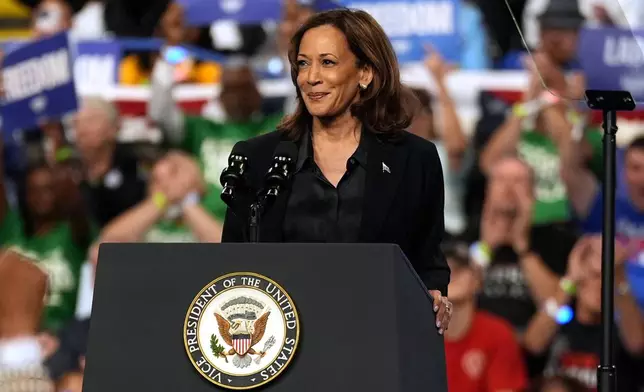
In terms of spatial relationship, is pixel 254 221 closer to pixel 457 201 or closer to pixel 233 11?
pixel 457 201

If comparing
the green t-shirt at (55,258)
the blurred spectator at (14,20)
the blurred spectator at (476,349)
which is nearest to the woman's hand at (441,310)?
the blurred spectator at (476,349)

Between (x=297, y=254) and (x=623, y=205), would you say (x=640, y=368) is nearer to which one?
(x=623, y=205)

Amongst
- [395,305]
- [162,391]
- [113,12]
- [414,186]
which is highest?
[113,12]

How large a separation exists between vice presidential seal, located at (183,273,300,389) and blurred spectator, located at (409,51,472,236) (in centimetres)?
331

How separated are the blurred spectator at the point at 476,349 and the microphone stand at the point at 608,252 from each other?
2.17 meters

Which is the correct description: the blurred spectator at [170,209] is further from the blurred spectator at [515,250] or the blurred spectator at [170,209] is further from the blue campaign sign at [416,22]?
the blurred spectator at [515,250]

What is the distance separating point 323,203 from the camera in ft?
8.39

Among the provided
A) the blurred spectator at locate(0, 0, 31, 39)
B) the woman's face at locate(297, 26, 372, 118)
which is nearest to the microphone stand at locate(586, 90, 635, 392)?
the woman's face at locate(297, 26, 372, 118)

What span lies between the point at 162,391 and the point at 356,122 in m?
0.79

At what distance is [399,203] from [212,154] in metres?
3.21

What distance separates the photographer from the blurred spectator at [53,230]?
5.63m

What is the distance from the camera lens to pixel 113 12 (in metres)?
6.39

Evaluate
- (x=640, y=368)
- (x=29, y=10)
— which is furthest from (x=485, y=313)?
(x=29, y=10)

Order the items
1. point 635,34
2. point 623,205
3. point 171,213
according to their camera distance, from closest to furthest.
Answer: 1. point 635,34
2. point 623,205
3. point 171,213
